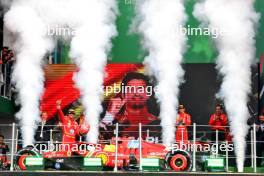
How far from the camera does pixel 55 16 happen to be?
18609 millimetres

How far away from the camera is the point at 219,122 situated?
57.7 ft

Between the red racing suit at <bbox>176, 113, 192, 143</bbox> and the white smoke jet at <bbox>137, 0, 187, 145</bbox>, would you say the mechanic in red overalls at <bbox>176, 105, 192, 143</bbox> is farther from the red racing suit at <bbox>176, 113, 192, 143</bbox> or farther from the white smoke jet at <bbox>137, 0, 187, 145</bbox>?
the white smoke jet at <bbox>137, 0, 187, 145</bbox>

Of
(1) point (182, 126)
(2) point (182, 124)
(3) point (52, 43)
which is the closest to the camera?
(1) point (182, 126)

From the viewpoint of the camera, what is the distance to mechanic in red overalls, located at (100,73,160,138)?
59.9 ft

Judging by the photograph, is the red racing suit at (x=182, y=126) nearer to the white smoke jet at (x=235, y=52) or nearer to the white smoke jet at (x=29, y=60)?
the white smoke jet at (x=235, y=52)

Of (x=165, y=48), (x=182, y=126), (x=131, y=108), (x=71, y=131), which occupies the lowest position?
(x=71, y=131)

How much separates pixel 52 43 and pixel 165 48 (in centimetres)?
344

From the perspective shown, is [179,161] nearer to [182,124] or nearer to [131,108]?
[182,124]

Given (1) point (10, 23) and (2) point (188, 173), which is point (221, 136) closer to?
(2) point (188, 173)

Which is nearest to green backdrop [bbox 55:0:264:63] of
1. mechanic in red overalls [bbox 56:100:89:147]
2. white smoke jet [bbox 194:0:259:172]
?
white smoke jet [bbox 194:0:259:172]

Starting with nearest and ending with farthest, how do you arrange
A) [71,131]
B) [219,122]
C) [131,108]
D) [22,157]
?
1. [22,157]
2. [71,131]
3. [219,122]
4. [131,108]

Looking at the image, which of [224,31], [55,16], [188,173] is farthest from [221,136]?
[55,16]

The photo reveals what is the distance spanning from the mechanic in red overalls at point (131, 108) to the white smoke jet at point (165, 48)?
49cm

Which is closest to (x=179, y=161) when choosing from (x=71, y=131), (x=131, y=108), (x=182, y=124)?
(x=182, y=124)
